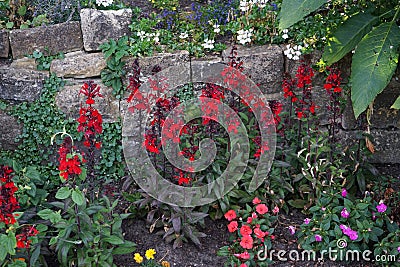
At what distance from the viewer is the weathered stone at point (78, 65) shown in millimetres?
3990

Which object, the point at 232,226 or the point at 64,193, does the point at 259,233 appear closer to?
the point at 232,226

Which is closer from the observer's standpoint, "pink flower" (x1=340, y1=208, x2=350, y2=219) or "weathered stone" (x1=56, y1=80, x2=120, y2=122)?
Answer: "pink flower" (x1=340, y1=208, x2=350, y2=219)

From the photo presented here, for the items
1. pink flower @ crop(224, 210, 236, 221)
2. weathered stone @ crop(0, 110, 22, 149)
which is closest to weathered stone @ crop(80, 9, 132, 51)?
weathered stone @ crop(0, 110, 22, 149)

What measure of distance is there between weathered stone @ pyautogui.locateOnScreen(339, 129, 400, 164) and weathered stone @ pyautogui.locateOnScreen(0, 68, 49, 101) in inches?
87.6

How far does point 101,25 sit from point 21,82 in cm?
69

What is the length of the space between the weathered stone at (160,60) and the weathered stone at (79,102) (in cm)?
23

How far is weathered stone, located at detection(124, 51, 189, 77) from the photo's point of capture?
4.01 metres

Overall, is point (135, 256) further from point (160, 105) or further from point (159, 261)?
point (160, 105)

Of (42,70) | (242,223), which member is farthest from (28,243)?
(42,70)

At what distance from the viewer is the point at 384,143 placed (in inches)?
167

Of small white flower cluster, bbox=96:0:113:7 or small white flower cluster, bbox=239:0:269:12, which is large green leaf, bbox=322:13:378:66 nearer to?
small white flower cluster, bbox=239:0:269:12

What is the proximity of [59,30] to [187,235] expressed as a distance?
1750mm

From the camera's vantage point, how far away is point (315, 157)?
11.7ft

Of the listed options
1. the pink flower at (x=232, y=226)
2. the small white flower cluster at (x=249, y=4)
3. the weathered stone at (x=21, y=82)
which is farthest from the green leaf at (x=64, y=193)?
the small white flower cluster at (x=249, y=4)
